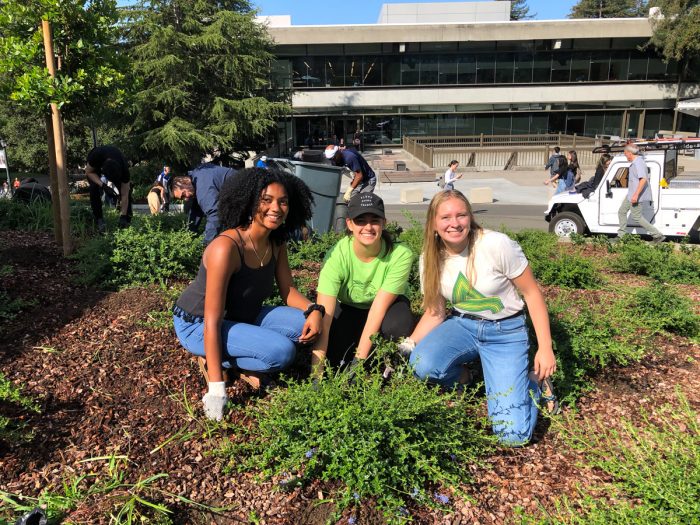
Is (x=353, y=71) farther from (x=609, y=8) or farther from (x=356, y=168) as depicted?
(x=609, y=8)

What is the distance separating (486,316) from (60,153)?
4097 millimetres

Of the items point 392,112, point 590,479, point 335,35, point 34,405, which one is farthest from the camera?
point 392,112

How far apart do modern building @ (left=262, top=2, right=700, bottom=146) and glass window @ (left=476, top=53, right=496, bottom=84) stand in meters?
0.07

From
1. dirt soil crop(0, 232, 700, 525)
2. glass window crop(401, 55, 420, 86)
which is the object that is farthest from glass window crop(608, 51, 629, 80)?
dirt soil crop(0, 232, 700, 525)

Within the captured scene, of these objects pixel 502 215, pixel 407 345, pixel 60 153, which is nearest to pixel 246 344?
pixel 407 345

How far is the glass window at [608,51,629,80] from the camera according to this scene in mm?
36469

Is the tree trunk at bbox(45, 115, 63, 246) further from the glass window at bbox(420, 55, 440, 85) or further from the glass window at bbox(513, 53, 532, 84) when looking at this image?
the glass window at bbox(513, 53, 532, 84)

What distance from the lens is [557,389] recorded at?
3396mm

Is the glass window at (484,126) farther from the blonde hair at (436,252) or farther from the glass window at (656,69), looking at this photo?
the blonde hair at (436,252)

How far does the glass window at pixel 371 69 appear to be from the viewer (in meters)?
36.8

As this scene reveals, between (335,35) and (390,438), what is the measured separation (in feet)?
118

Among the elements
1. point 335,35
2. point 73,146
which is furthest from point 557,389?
point 335,35

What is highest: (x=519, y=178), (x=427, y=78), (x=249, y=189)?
(x=427, y=78)

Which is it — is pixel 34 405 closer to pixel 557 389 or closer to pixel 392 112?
pixel 557 389
